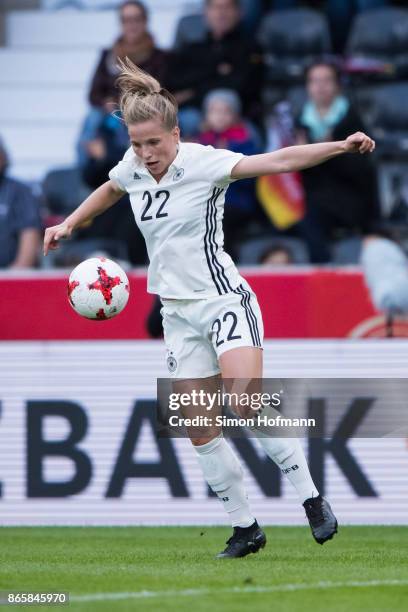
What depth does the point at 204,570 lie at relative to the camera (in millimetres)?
5770

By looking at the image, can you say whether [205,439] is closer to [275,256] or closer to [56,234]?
[56,234]

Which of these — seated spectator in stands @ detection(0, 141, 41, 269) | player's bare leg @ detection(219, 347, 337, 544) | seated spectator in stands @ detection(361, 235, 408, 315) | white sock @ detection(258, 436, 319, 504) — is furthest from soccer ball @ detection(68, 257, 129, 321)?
seated spectator in stands @ detection(0, 141, 41, 269)

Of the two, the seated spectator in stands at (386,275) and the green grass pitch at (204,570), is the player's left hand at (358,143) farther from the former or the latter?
the seated spectator in stands at (386,275)

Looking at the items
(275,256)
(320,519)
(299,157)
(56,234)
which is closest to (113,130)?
(275,256)

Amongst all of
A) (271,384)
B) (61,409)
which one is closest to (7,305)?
(61,409)

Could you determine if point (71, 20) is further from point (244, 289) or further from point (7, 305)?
point (244, 289)

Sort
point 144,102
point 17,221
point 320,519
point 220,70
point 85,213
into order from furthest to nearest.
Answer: point 220,70 < point 17,221 < point 85,213 < point 320,519 < point 144,102

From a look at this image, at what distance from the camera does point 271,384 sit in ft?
26.6

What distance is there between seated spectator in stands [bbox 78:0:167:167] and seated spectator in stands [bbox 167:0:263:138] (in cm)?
23

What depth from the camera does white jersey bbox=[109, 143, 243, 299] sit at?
6.08 m

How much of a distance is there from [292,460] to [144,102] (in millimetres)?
1786

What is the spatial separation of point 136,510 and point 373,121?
17.5 ft

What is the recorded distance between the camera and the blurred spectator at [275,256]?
1055 cm

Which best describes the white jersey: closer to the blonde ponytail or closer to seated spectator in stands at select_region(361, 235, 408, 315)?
the blonde ponytail
